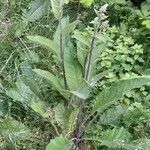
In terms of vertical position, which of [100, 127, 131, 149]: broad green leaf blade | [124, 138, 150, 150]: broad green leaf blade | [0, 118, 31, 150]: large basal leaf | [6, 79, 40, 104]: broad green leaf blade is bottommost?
[124, 138, 150, 150]: broad green leaf blade

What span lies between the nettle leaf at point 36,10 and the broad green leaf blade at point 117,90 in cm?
140

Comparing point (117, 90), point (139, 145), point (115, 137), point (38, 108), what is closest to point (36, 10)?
point (38, 108)

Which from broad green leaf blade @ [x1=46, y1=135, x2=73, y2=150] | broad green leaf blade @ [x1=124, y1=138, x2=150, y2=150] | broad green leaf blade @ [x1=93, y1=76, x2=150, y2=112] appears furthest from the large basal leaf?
broad green leaf blade @ [x1=124, y1=138, x2=150, y2=150]

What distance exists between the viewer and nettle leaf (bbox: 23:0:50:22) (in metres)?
4.34

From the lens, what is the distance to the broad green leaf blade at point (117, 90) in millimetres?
3117

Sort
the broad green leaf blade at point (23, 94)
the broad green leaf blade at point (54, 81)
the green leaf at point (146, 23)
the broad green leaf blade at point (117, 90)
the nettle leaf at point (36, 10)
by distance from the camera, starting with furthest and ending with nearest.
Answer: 1. the nettle leaf at point (36, 10)
2. the green leaf at point (146, 23)
3. the broad green leaf blade at point (23, 94)
4. the broad green leaf blade at point (54, 81)
5. the broad green leaf blade at point (117, 90)

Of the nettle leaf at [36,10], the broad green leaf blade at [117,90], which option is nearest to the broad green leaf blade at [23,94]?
the broad green leaf blade at [117,90]

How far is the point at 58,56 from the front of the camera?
3.32 m

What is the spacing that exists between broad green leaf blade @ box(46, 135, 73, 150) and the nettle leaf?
5.08 ft

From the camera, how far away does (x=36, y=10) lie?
172 inches

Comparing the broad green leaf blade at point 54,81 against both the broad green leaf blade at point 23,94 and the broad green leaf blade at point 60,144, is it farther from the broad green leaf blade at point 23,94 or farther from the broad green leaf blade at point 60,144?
the broad green leaf blade at point 60,144

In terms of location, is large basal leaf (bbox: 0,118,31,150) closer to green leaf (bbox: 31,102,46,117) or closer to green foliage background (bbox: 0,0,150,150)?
green foliage background (bbox: 0,0,150,150)

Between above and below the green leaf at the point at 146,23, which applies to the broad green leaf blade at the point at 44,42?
above

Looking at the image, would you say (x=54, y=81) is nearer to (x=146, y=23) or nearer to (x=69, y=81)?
(x=69, y=81)
